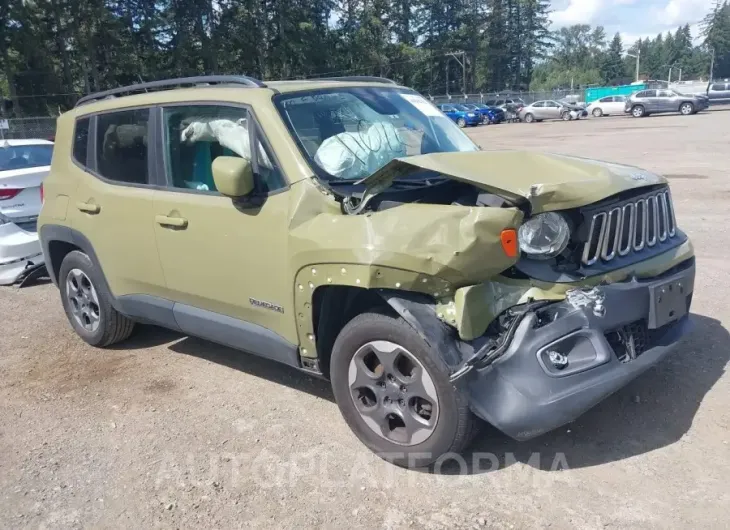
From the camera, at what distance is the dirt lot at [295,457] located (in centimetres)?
299

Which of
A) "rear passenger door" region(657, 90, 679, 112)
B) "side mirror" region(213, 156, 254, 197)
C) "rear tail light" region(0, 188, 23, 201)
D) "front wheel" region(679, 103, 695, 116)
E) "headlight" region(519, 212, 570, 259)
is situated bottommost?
"front wheel" region(679, 103, 695, 116)

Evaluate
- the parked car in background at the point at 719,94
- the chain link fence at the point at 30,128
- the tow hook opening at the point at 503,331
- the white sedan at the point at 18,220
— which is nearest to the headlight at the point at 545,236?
the tow hook opening at the point at 503,331

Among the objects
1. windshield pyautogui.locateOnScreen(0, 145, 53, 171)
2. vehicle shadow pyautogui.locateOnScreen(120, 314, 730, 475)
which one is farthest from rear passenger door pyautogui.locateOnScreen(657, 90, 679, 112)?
vehicle shadow pyautogui.locateOnScreen(120, 314, 730, 475)

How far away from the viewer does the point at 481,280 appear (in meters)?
2.95

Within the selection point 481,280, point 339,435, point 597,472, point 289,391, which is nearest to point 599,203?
point 481,280

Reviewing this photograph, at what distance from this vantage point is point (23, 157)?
27.6ft

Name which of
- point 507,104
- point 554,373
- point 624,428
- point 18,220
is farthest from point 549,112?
point 554,373

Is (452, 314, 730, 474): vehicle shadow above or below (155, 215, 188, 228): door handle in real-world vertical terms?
below

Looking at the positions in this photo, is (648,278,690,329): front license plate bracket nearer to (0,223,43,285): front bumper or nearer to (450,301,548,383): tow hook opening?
(450,301,548,383): tow hook opening

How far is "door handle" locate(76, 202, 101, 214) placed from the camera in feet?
15.7

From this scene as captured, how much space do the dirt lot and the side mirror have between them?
55.7 inches

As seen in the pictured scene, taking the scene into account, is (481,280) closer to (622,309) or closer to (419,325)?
(419,325)

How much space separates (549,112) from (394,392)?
43.0 meters

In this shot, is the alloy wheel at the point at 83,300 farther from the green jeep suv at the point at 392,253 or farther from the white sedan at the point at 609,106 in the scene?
the white sedan at the point at 609,106
